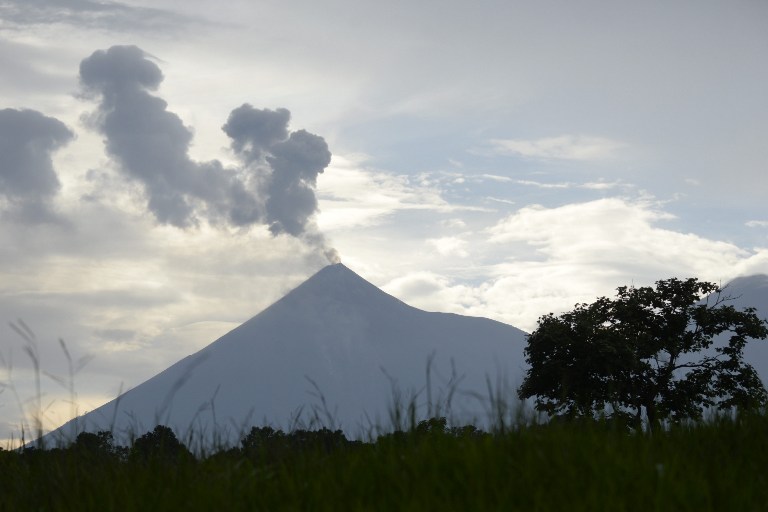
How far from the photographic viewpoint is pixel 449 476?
5617mm

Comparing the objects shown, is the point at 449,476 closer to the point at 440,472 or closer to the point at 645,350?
the point at 440,472

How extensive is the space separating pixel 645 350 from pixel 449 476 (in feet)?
156

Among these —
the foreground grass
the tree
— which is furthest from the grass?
the tree

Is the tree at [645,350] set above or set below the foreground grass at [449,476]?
above

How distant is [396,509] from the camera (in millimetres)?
5051

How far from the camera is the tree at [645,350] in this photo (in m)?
46.9

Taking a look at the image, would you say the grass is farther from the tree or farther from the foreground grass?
the tree

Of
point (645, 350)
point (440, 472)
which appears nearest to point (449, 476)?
point (440, 472)

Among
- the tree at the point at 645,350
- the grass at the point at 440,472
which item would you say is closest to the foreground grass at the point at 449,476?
the grass at the point at 440,472

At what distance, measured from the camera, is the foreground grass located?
200 inches

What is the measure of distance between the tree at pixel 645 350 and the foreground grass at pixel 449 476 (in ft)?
130

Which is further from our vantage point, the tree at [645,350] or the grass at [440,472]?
the tree at [645,350]

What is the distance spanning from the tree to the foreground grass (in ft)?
130

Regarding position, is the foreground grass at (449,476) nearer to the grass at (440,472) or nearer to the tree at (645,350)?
the grass at (440,472)
